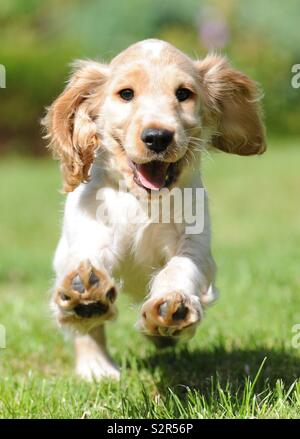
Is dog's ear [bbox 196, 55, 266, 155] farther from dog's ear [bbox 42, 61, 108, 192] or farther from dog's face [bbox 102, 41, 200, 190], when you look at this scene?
dog's ear [bbox 42, 61, 108, 192]

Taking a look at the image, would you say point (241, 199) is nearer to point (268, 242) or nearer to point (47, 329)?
point (268, 242)

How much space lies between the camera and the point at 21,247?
12570 millimetres

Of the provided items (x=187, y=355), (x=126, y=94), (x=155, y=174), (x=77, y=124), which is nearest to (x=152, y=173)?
(x=155, y=174)

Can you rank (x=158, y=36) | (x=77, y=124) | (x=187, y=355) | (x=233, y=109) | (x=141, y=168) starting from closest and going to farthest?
(x=141, y=168)
(x=77, y=124)
(x=233, y=109)
(x=187, y=355)
(x=158, y=36)

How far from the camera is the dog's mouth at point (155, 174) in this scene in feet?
12.4

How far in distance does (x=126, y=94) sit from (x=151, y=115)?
0.30 m

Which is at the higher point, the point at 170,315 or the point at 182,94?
the point at 182,94

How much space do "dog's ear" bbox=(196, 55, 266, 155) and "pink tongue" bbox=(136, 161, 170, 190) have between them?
0.55m

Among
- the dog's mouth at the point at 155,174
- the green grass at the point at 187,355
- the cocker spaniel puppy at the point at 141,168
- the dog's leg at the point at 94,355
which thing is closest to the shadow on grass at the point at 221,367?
the green grass at the point at 187,355

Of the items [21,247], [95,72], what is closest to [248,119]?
[95,72]

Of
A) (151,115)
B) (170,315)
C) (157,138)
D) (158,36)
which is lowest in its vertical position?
(170,315)

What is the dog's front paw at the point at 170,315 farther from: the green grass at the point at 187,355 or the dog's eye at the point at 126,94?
the dog's eye at the point at 126,94

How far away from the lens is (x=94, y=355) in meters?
4.85

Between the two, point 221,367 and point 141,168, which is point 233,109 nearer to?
point 141,168
